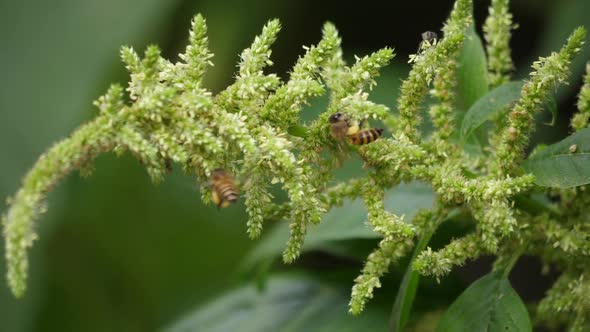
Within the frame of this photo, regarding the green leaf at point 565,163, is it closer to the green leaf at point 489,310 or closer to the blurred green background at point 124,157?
the green leaf at point 489,310

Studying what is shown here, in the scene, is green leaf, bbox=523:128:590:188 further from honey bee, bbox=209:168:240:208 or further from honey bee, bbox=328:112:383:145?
honey bee, bbox=209:168:240:208

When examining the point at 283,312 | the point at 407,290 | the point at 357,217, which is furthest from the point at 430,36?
the point at 283,312

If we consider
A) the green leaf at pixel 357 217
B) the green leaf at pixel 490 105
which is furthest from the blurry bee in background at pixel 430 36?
the green leaf at pixel 357 217

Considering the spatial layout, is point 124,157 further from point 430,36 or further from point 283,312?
point 430,36

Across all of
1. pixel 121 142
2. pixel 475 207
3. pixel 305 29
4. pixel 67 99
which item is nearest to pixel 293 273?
pixel 475 207

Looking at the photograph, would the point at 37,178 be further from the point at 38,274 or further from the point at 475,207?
the point at 38,274

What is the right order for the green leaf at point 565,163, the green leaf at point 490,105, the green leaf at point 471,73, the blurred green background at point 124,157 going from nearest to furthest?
the green leaf at point 565,163 < the green leaf at point 490,105 < the green leaf at point 471,73 < the blurred green background at point 124,157

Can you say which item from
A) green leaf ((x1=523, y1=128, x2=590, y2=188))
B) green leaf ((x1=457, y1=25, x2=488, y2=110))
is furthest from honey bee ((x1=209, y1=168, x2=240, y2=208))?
green leaf ((x1=457, y1=25, x2=488, y2=110))
